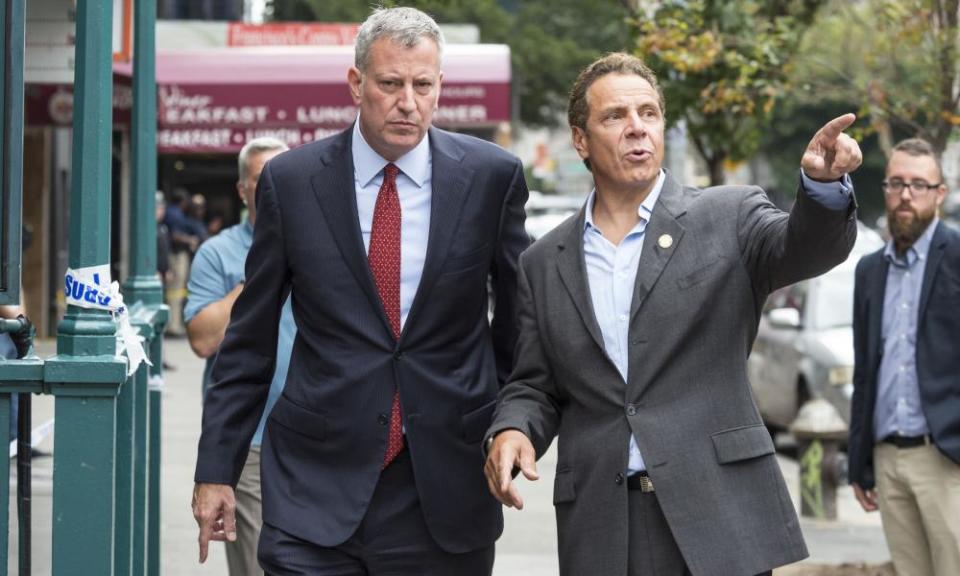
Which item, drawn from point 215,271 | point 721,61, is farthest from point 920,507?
point 721,61

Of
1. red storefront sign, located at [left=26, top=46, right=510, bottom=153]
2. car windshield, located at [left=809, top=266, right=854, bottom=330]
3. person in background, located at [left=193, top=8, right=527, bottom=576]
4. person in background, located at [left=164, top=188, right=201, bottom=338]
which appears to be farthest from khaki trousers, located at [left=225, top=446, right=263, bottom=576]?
red storefront sign, located at [left=26, top=46, right=510, bottom=153]

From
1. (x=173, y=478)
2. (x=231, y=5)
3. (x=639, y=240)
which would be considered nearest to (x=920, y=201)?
(x=639, y=240)

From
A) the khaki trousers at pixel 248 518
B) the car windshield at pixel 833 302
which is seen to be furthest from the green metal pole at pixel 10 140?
the car windshield at pixel 833 302

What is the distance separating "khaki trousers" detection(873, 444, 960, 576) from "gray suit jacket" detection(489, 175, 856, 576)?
2.65 meters

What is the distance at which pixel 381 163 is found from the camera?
421 centimetres

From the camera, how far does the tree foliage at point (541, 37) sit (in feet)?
142

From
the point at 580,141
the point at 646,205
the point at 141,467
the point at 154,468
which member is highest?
the point at 580,141

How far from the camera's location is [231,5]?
100ft

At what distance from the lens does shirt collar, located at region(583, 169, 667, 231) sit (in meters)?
3.91

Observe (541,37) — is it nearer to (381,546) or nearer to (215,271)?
(215,271)

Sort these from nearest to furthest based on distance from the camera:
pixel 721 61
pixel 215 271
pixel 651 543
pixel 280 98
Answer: pixel 651 543 → pixel 215 271 → pixel 721 61 → pixel 280 98

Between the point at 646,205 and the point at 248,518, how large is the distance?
2.51 meters

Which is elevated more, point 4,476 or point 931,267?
point 931,267

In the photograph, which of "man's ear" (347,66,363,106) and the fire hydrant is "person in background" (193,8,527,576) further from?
the fire hydrant
